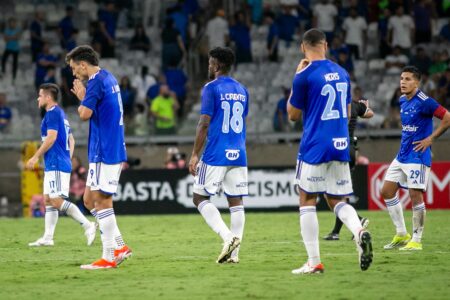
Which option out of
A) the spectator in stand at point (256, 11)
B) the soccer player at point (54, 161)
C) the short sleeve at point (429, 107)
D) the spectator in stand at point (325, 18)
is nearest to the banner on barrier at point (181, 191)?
the spectator in stand at point (325, 18)

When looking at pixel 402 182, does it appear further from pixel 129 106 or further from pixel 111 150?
pixel 129 106

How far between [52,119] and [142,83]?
557 inches

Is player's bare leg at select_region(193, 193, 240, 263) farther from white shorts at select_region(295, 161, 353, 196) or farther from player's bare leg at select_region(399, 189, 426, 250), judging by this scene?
player's bare leg at select_region(399, 189, 426, 250)

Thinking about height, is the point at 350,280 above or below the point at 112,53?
below

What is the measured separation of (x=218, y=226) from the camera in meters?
12.9

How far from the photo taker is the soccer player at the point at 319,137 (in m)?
11.2

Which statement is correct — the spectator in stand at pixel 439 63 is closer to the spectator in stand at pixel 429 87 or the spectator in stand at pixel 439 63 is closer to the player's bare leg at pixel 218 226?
the spectator in stand at pixel 429 87

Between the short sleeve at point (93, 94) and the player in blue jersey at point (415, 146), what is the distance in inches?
190

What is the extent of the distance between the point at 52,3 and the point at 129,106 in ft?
23.7

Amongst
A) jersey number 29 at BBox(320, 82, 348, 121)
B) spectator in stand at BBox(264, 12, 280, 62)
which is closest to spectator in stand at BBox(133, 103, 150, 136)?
spectator in stand at BBox(264, 12, 280, 62)

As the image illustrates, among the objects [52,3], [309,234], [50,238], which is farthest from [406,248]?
[52,3]

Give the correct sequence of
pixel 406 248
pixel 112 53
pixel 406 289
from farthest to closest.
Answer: pixel 112 53 → pixel 406 248 → pixel 406 289

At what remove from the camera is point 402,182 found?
15.2m

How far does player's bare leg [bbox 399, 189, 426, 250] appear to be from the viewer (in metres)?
14.6
